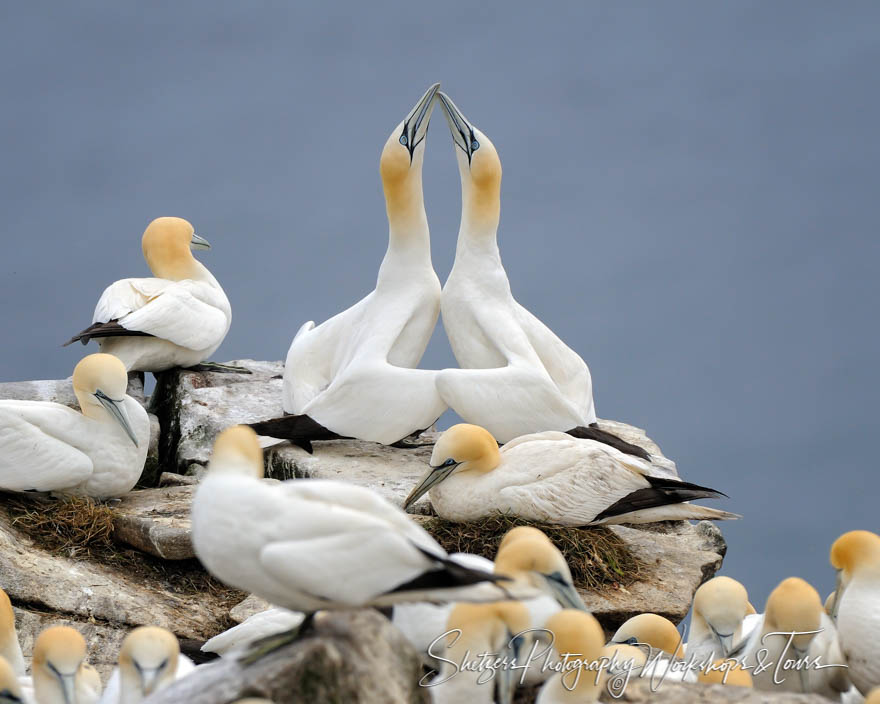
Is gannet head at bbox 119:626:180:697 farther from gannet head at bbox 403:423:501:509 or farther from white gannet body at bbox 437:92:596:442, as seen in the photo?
white gannet body at bbox 437:92:596:442

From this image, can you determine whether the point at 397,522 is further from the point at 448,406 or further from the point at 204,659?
the point at 448,406

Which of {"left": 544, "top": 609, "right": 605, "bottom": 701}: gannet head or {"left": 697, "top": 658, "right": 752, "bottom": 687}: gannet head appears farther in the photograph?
{"left": 697, "top": 658, "right": 752, "bottom": 687}: gannet head

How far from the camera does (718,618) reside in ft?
18.2

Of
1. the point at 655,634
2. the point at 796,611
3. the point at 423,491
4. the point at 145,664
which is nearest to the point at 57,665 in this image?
the point at 145,664

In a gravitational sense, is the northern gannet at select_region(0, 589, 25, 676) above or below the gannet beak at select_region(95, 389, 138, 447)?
below

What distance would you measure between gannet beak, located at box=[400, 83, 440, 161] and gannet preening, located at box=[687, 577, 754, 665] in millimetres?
3534

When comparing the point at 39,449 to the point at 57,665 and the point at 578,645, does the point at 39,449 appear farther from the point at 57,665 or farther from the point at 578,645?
the point at 578,645

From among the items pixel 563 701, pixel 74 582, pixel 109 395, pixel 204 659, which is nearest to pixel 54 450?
pixel 109 395

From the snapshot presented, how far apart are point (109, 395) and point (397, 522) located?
3.88 meters

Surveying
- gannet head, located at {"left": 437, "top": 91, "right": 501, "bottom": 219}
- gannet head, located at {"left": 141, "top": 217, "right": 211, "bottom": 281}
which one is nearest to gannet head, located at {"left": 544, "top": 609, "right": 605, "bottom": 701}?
gannet head, located at {"left": 437, "top": 91, "right": 501, "bottom": 219}

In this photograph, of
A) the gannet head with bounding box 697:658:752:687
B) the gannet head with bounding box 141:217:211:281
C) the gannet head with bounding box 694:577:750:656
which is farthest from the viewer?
the gannet head with bounding box 141:217:211:281

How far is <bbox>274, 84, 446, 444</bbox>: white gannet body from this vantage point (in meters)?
7.80

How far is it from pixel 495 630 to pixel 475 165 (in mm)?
4159

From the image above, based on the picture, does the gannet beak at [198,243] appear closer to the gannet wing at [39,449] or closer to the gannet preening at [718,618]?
the gannet wing at [39,449]
